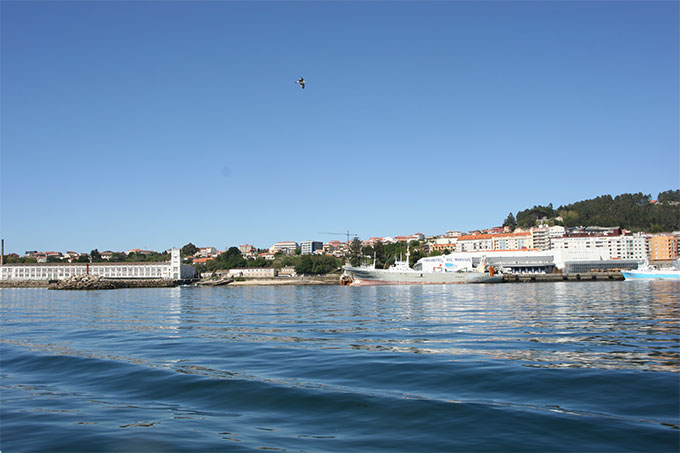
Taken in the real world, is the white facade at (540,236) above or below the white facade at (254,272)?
above

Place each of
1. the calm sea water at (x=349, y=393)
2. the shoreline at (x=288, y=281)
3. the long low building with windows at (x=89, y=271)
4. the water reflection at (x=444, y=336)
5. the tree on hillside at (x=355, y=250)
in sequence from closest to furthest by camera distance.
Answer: the calm sea water at (x=349, y=393)
the water reflection at (x=444, y=336)
the shoreline at (x=288, y=281)
the long low building with windows at (x=89, y=271)
the tree on hillside at (x=355, y=250)

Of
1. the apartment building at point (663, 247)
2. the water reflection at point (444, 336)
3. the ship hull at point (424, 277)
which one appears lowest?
the ship hull at point (424, 277)

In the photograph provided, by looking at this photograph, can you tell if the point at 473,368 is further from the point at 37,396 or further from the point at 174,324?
the point at 174,324

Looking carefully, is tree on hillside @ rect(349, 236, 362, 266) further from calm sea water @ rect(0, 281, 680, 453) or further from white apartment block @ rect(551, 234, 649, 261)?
calm sea water @ rect(0, 281, 680, 453)

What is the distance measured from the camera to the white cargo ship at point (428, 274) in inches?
2950

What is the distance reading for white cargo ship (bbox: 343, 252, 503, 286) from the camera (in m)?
74.9

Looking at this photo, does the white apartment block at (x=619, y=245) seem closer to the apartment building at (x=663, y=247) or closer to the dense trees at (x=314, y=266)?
the apartment building at (x=663, y=247)

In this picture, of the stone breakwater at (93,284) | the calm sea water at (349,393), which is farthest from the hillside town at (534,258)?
the calm sea water at (349,393)

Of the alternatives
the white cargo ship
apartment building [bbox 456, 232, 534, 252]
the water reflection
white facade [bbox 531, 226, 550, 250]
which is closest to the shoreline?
the white cargo ship

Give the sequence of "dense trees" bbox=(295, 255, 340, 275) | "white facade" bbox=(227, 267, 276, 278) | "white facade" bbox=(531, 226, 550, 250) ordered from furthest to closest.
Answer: "white facade" bbox=(531, 226, 550, 250) → "white facade" bbox=(227, 267, 276, 278) → "dense trees" bbox=(295, 255, 340, 275)

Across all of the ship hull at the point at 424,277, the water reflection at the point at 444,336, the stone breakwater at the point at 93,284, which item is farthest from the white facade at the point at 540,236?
the water reflection at the point at 444,336

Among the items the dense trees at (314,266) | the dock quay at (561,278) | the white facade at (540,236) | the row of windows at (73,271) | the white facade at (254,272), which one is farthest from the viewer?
the white facade at (540,236)

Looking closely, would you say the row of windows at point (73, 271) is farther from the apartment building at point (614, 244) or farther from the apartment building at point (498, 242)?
the apartment building at point (614, 244)

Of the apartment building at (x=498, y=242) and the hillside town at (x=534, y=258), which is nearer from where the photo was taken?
the hillside town at (x=534, y=258)
